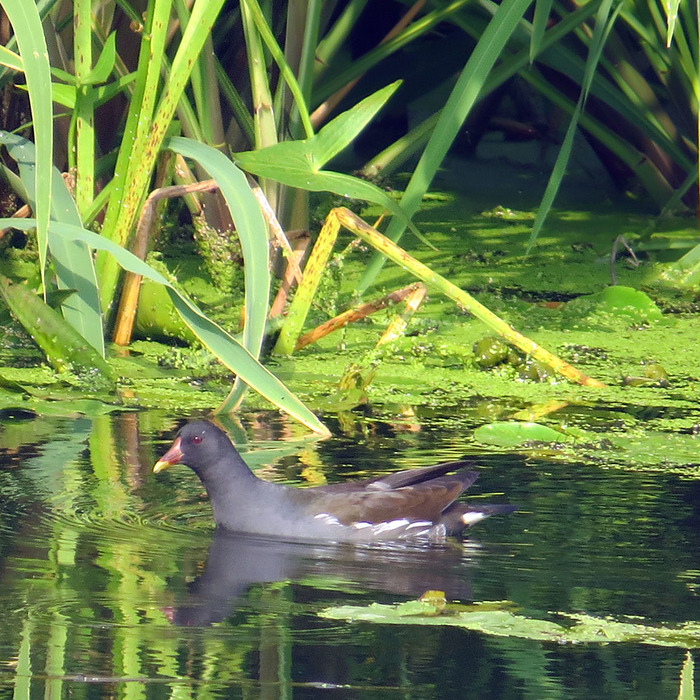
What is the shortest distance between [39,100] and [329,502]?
110 cm

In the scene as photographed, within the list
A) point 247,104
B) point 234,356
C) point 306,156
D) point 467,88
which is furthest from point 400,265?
point 247,104

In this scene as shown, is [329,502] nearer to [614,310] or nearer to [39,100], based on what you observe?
[39,100]

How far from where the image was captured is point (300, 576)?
3.07 metres

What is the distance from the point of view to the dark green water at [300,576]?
2416 mm

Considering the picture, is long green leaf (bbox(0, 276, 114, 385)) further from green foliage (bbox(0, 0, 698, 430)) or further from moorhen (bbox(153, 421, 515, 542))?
moorhen (bbox(153, 421, 515, 542))

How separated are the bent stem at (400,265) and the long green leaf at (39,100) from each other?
138 centimetres

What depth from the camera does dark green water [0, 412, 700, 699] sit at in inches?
95.1

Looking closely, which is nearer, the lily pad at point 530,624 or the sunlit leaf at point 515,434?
the lily pad at point 530,624

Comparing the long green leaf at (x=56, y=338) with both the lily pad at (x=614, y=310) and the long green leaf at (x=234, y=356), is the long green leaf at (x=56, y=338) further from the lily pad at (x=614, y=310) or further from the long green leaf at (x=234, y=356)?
the lily pad at (x=614, y=310)

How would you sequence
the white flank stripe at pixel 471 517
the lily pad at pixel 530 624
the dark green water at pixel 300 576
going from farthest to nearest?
the white flank stripe at pixel 471 517 < the lily pad at pixel 530 624 < the dark green water at pixel 300 576

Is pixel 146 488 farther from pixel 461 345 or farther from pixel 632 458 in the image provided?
pixel 461 345

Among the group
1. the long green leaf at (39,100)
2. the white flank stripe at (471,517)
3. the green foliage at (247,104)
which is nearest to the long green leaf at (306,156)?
the green foliage at (247,104)

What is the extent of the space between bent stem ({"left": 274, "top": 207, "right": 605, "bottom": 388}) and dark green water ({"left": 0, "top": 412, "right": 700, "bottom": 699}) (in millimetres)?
322

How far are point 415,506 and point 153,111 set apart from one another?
151 centimetres
